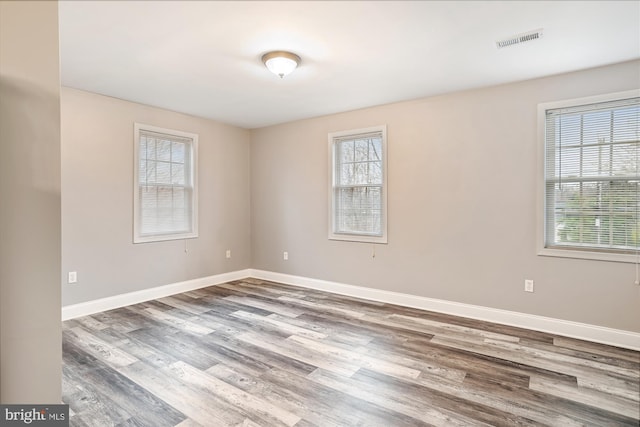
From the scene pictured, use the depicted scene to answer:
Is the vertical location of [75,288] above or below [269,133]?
below

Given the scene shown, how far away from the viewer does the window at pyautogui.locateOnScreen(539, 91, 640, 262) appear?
2961 mm

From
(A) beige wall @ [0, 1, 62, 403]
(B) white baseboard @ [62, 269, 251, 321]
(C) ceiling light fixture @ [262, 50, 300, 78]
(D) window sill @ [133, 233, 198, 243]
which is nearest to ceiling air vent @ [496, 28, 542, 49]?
(C) ceiling light fixture @ [262, 50, 300, 78]

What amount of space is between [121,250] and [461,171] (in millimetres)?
4169

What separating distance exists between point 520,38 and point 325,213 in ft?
9.99

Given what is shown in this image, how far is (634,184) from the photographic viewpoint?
9.67ft

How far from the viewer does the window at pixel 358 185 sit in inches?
173

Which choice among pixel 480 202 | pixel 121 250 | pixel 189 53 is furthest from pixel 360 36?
pixel 121 250

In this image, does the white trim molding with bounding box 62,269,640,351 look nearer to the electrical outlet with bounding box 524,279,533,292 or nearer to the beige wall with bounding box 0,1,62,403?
the electrical outlet with bounding box 524,279,533,292

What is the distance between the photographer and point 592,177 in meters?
3.11

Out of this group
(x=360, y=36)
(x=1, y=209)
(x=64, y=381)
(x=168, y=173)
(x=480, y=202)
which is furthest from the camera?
(x=168, y=173)

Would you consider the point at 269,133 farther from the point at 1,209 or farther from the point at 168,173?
the point at 1,209

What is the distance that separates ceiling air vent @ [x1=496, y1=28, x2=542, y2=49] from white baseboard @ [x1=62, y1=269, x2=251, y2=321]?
15.2ft

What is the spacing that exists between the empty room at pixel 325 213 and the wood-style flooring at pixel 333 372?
23 mm

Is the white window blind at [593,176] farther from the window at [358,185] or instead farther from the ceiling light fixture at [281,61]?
the ceiling light fixture at [281,61]
